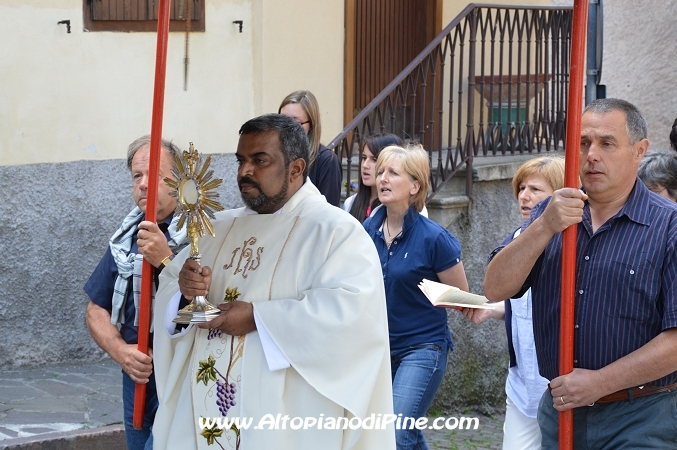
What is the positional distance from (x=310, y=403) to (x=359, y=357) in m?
0.23

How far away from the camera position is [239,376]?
11.8 ft

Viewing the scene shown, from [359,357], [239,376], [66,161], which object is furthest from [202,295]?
[66,161]

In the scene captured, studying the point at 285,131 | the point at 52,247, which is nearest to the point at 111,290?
the point at 285,131

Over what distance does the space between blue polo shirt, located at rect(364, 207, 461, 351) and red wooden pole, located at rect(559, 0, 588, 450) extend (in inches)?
71.5

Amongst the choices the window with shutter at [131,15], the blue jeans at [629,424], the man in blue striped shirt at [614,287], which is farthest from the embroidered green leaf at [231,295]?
the window with shutter at [131,15]

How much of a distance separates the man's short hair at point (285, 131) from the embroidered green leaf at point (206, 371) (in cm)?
75

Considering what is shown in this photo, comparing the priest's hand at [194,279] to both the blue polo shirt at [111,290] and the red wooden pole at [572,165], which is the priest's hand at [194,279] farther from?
the red wooden pole at [572,165]

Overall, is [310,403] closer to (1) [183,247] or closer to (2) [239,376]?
(2) [239,376]

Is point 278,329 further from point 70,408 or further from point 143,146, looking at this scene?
point 70,408

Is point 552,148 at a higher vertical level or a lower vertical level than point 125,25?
lower

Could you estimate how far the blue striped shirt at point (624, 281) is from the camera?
3463 millimetres

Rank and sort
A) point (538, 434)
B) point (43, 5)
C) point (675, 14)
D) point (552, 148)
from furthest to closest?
point (675, 14)
point (552, 148)
point (43, 5)
point (538, 434)

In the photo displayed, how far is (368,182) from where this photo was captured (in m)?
6.33

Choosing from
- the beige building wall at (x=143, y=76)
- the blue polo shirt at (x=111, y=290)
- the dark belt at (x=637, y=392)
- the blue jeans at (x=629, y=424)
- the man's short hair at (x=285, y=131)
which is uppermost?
the beige building wall at (x=143, y=76)
